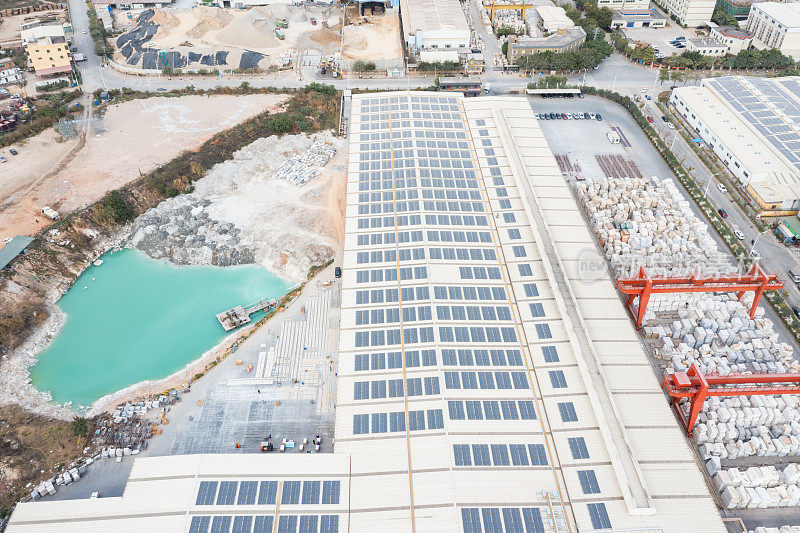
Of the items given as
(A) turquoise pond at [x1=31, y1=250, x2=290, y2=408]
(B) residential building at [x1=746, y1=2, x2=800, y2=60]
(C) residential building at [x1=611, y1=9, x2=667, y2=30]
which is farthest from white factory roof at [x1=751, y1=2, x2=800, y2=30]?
(A) turquoise pond at [x1=31, y1=250, x2=290, y2=408]

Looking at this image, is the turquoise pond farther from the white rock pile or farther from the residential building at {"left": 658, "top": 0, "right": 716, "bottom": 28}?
the residential building at {"left": 658, "top": 0, "right": 716, "bottom": 28}

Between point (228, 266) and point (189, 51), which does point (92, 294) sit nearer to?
point (228, 266)

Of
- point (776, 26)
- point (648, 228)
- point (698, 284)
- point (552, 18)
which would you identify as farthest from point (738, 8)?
point (698, 284)

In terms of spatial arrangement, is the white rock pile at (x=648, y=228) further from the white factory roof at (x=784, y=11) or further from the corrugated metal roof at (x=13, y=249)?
the corrugated metal roof at (x=13, y=249)

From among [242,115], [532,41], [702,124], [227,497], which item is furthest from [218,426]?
[532,41]

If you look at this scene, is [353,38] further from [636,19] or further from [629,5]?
[629,5]
